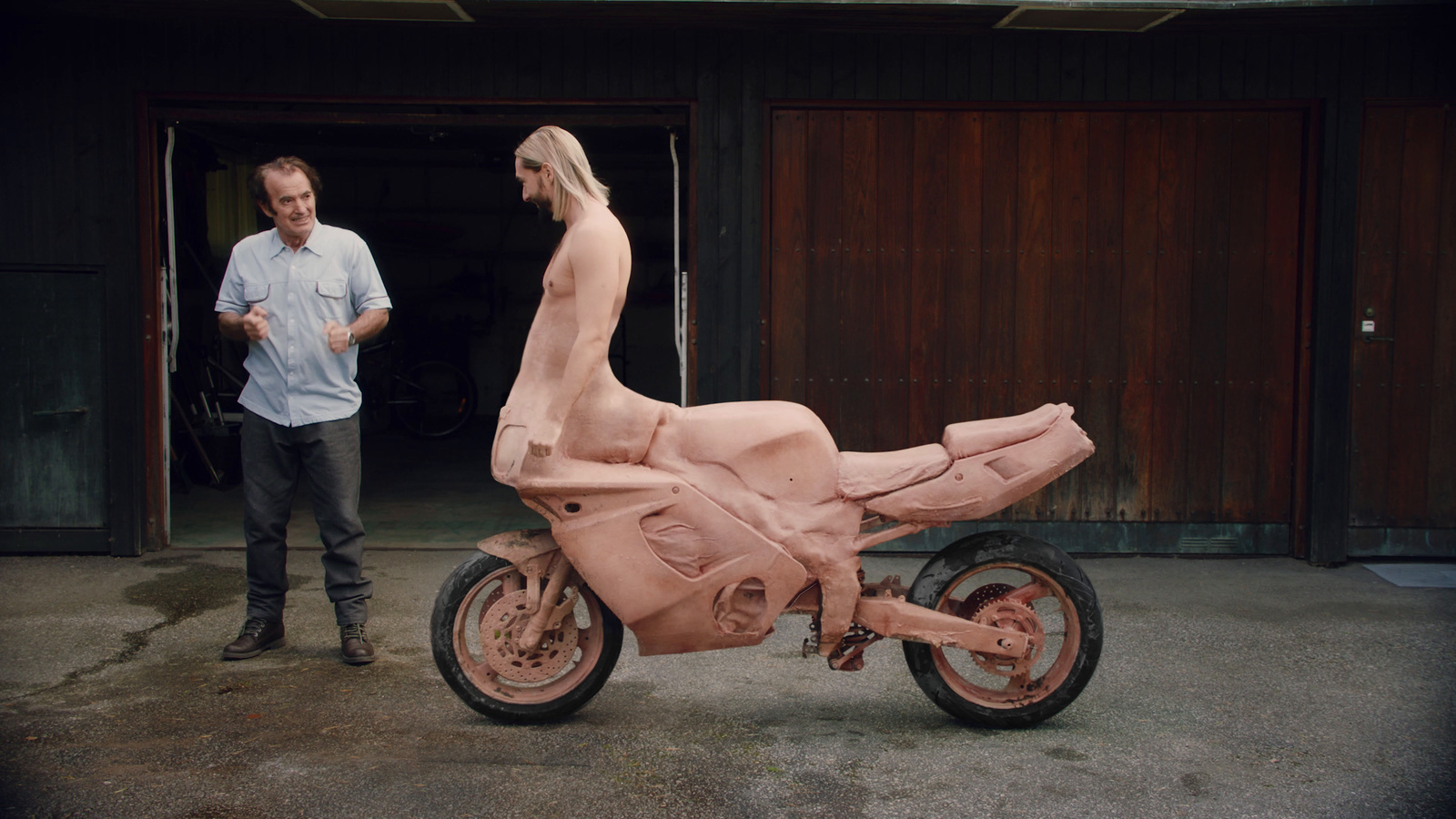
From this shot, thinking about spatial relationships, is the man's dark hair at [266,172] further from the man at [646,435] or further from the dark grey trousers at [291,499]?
the man at [646,435]

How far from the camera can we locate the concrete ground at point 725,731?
3494mm

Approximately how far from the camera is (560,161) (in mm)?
3902

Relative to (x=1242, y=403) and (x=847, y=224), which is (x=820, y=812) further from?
(x=1242, y=403)

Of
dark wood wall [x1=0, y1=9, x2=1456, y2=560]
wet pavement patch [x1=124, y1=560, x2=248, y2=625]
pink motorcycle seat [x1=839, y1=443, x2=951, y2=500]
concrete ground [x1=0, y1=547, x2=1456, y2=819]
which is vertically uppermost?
dark wood wall [x1=0, y1=9, x2=1456, y2=560]

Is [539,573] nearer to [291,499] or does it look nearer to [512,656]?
[512,656]

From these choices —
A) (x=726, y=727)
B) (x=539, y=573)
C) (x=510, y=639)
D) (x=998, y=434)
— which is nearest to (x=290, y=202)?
(x=539, y=573)

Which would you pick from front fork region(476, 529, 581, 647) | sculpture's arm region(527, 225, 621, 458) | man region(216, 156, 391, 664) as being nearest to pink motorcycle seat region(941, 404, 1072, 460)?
sculpture's arm region(527, 225, 621, 458)

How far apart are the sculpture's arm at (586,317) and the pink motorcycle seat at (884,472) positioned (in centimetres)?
92

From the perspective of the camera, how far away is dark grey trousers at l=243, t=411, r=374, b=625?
4824mm

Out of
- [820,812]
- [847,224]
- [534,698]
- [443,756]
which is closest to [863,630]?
[820,812]

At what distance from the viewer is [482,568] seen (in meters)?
4.07

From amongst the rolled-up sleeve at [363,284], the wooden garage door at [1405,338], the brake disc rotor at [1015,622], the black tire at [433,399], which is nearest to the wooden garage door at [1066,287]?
the wooden garage door at [1405,338]

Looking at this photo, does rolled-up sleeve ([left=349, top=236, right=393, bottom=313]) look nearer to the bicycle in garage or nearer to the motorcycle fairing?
the motorcycle fairing

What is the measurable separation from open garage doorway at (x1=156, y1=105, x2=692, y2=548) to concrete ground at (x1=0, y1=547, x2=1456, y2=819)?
2485 mm
